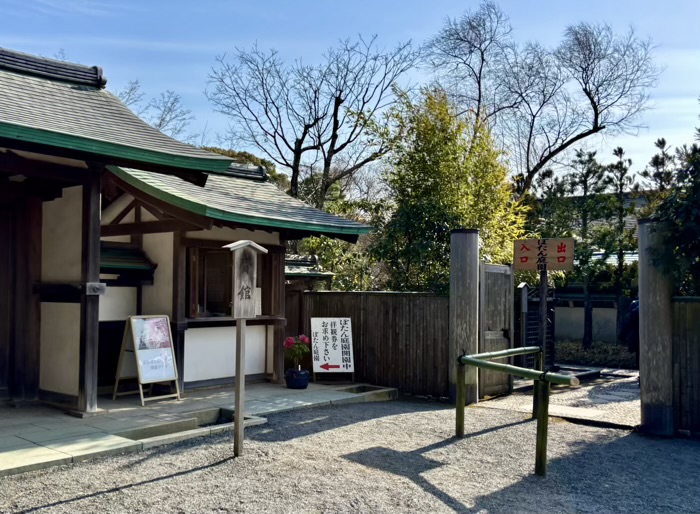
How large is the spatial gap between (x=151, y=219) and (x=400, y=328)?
411cm

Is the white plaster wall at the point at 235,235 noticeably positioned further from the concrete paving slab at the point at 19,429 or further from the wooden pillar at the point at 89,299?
the concrete paving slab at the point at 19,429

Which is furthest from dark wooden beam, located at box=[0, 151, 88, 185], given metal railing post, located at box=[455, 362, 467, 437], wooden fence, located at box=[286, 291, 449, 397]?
wooden fence, located at box=[286, 291, 449, 397]

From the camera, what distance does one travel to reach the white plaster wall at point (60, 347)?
7.98m

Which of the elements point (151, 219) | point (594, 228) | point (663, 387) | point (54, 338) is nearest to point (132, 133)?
point (151, 219)

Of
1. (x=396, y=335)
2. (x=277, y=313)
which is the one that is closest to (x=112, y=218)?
(x=277, y=313)

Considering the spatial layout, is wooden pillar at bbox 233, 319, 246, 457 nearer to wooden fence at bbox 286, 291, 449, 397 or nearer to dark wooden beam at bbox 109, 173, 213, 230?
dark wooden beam at bbox 109, 173, 213, 230

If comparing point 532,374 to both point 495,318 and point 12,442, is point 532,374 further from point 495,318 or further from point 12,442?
point 12,442

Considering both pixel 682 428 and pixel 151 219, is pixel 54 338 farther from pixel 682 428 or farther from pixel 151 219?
pixel 682 428

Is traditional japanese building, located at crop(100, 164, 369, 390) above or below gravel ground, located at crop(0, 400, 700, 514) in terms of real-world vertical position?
above

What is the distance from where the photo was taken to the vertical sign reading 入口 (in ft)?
35.0

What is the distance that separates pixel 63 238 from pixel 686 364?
754 cm

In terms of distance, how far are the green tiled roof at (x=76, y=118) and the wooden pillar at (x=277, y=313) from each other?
3.04 m

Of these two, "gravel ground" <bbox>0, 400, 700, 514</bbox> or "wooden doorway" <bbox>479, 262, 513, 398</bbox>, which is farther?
"wooden doorway" <bbox>479, 262, 513, 398</bbox>

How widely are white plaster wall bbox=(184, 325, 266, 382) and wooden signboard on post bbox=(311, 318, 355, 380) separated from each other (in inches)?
36.3
